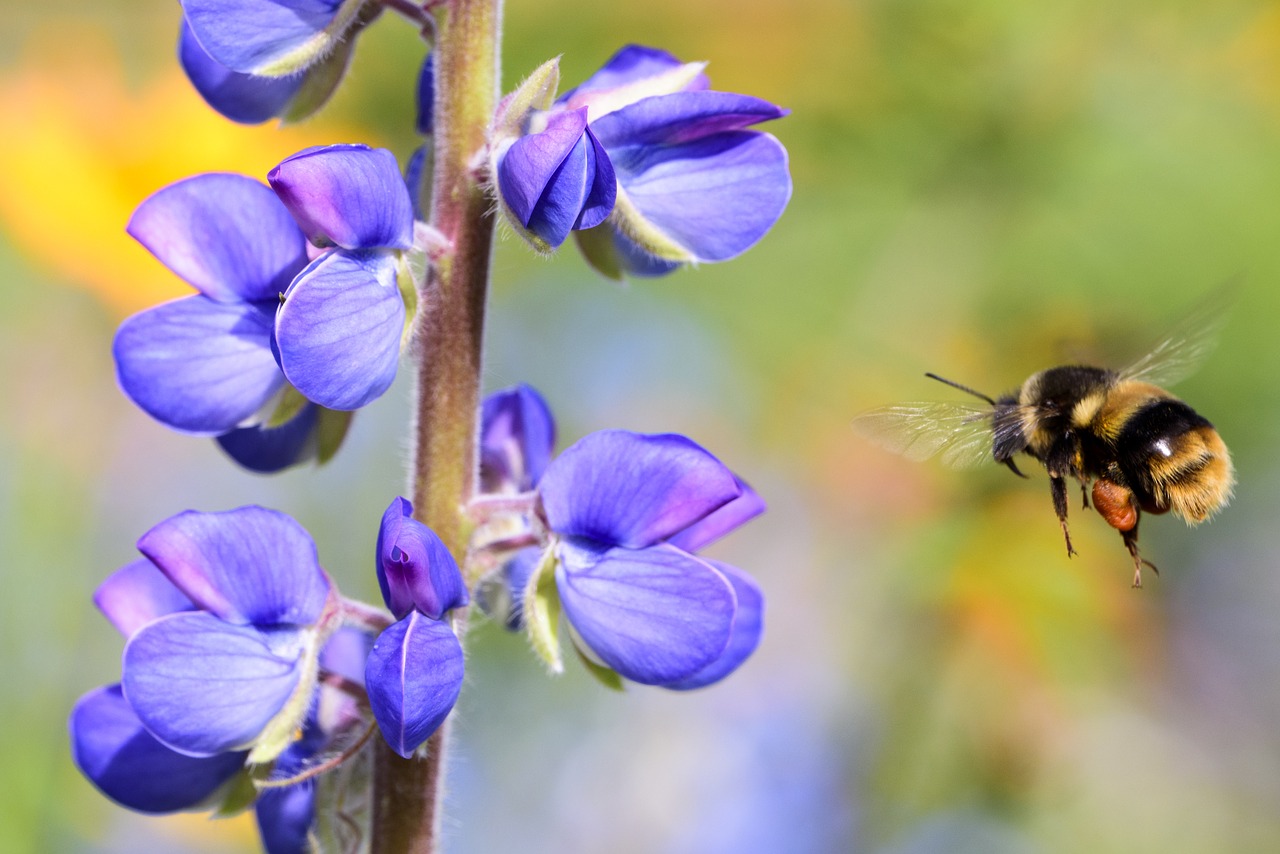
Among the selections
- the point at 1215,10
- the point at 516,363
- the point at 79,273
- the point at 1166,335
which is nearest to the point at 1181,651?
the point at 1215,10

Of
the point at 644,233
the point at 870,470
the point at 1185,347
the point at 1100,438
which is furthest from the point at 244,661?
the point at 870,470

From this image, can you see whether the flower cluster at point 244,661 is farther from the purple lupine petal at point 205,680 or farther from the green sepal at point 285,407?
the green sepal at point 285,407

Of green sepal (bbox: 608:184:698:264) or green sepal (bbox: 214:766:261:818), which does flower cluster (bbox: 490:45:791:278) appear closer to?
green sepal (bbox: 608:184:698:264)

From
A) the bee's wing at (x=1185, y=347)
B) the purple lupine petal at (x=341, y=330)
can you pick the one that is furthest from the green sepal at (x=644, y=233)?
the bee's wing at (x=1185, y=347)

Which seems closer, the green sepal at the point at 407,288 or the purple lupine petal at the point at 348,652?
the green sepal at the point at 407,288

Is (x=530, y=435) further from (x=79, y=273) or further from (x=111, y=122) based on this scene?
(x=111, y=122)

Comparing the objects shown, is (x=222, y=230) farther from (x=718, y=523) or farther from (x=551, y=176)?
(x=718, y=523)
